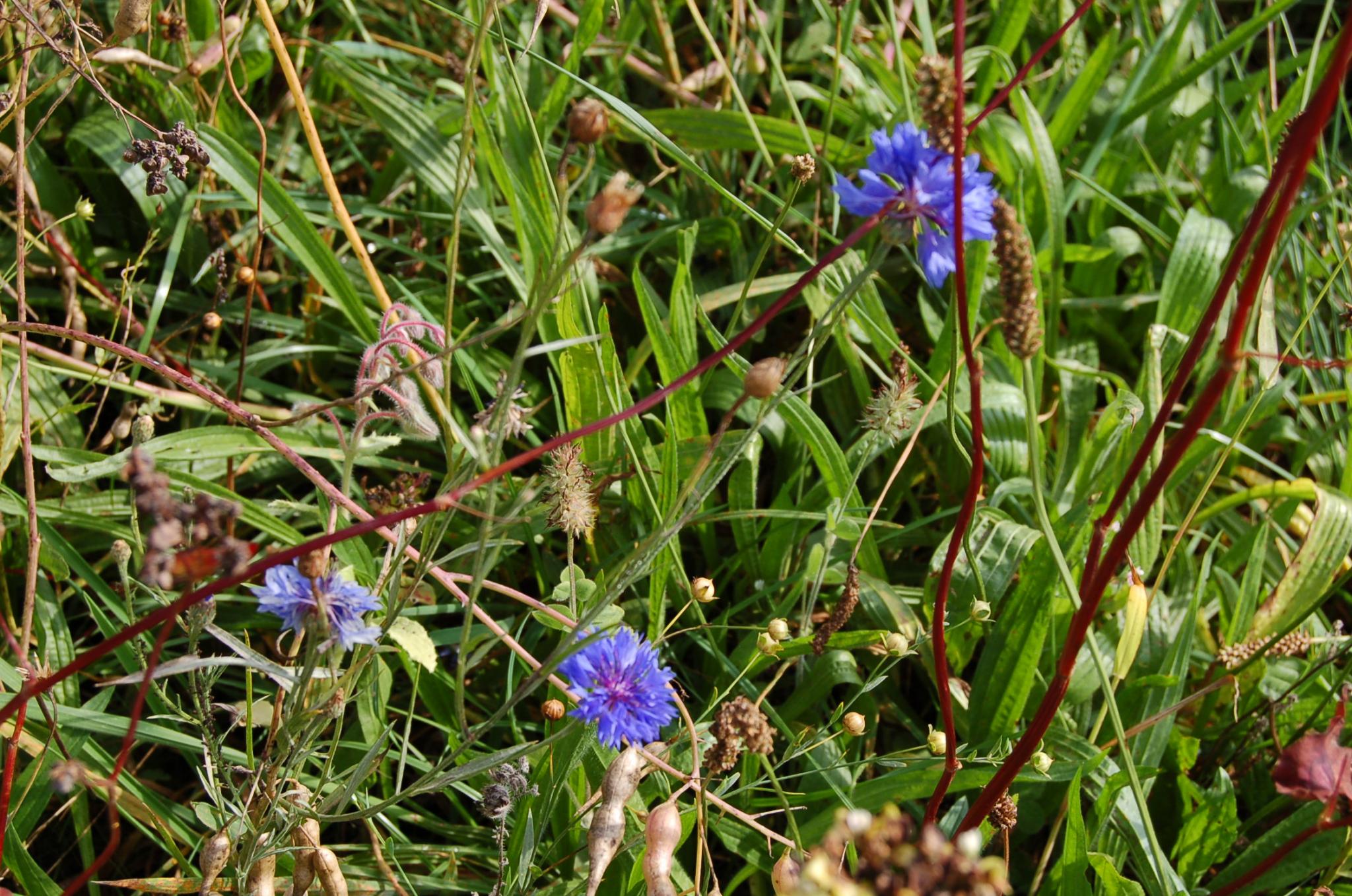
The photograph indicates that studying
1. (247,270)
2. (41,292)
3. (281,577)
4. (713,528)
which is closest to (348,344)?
(247,270)

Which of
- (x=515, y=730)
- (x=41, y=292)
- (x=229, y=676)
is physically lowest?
(x=229, y=676)

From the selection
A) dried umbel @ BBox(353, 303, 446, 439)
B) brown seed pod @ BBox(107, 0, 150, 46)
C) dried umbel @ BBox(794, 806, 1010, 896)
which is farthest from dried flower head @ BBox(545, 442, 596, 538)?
brown seed pod @ BBox(107, 0, 150, 46)

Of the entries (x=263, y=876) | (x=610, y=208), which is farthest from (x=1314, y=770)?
(x=263, y=876)

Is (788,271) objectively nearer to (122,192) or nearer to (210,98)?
(210,98)

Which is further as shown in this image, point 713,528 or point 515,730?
point 713,528

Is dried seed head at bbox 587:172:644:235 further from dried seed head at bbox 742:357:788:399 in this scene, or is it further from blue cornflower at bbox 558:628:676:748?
blue cornflower at bbox 558:628:676:748

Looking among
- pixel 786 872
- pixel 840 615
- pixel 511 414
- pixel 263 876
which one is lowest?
pixel 263 876

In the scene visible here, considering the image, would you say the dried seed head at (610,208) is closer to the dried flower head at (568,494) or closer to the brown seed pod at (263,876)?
the dried flower head at (568,494)

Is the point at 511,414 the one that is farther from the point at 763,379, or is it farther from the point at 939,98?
the point at 939,98
